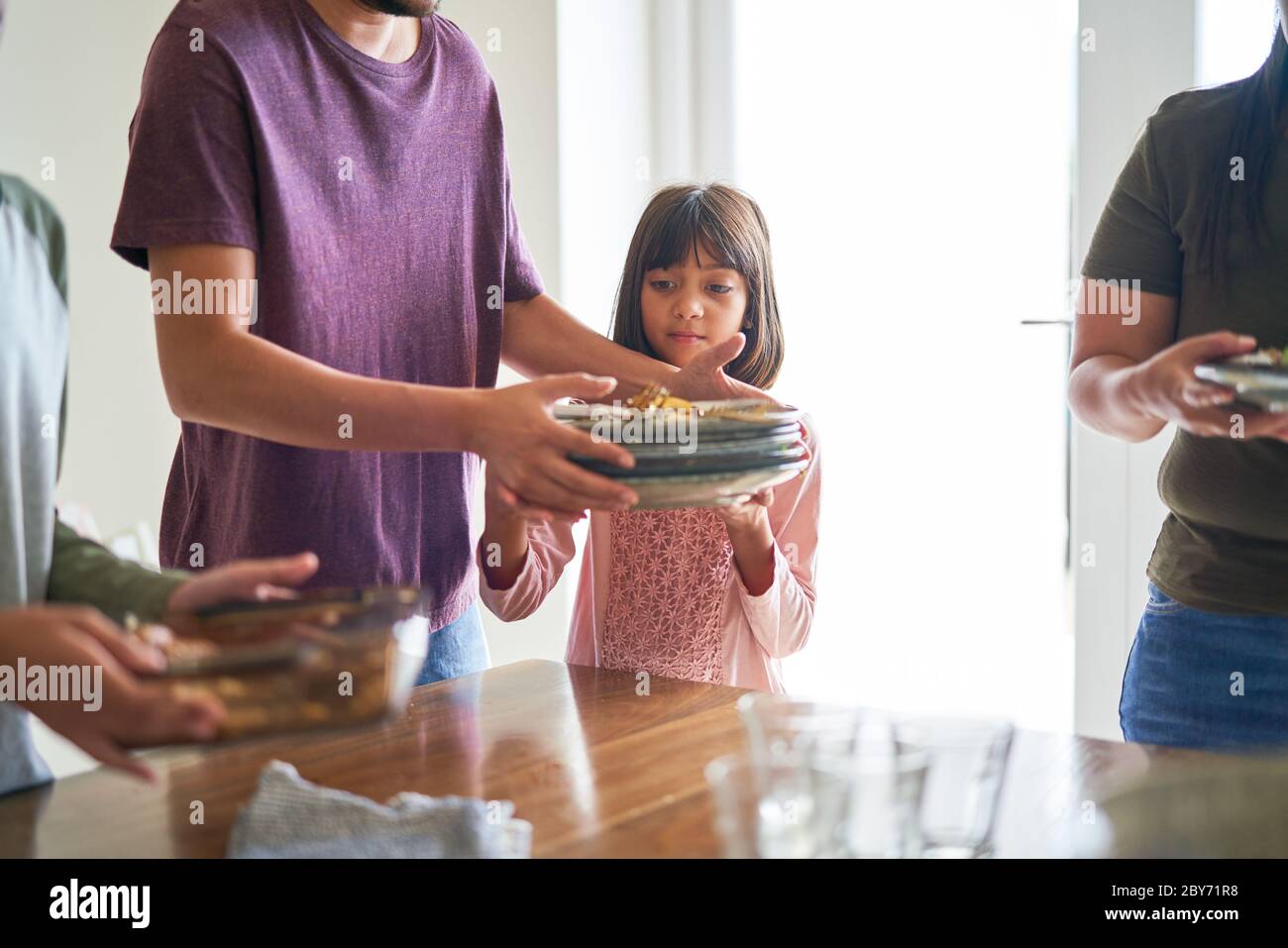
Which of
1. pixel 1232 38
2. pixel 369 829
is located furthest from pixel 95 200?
pixel 1232 38

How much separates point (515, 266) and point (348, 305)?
1.06ft

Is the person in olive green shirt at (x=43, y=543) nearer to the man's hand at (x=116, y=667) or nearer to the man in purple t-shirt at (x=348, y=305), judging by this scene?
the man's hand at (x=116, y=667)

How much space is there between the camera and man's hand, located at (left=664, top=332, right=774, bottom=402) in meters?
1.46

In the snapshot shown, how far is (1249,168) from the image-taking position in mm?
1384

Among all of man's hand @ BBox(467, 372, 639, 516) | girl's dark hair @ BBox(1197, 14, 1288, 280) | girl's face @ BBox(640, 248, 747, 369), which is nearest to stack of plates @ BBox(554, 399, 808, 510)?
man's hand @ BBox(467, 372, 639, 516)

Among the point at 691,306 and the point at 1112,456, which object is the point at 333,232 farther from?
the point at 1112,456

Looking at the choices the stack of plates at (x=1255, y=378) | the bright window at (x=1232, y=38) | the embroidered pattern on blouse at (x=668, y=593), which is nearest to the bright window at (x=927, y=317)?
the bright window at (x=1232, y=38)

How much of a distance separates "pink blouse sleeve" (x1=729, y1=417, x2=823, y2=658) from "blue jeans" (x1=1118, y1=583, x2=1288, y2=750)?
0.50 m

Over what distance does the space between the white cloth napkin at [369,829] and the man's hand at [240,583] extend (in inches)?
6.2

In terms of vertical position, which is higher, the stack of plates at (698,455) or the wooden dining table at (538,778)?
the stack of plates at (698,455)

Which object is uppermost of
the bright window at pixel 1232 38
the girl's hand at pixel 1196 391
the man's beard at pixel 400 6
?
the bright window at pixel 1232 38

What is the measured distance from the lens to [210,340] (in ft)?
3.99

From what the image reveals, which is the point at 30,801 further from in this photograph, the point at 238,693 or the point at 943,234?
the point at 943,234

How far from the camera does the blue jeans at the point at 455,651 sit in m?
1.49
